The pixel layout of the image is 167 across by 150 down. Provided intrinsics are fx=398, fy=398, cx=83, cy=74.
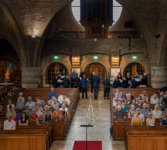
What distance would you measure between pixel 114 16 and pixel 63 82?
360 inches

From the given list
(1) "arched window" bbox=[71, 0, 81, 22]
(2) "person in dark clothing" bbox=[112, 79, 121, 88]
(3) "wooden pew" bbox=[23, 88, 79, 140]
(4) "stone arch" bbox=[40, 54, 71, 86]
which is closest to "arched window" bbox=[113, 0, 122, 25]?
(1) "arched window" bbox=[71, 0, 81, 22]

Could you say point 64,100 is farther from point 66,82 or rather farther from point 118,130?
point 66,82

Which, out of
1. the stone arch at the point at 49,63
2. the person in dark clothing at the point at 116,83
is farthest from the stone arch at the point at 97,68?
the person in dark clothing at the point at 116,83

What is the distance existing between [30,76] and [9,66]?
669cm

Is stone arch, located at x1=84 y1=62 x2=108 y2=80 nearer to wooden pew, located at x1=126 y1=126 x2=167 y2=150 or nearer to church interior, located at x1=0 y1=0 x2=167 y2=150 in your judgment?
church interior, located at x1=0 y1=0 x2=167 y2=150

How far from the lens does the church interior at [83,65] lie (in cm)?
1540

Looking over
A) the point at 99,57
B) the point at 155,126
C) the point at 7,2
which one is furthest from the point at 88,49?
the point at 155,126

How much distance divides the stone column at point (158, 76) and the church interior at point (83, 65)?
0.07 m

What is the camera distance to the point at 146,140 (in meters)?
13.7

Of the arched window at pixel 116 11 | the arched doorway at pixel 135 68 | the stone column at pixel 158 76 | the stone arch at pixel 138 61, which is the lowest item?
the stone column at pixel 158 76

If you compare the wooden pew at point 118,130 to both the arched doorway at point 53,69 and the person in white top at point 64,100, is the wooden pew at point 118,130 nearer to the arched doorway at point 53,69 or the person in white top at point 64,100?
the person in white top at point 64,100

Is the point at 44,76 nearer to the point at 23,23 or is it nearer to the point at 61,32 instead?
the point at 61,32

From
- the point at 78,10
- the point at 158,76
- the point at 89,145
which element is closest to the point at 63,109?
the point at 89,145

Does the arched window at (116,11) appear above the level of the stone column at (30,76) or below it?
above
